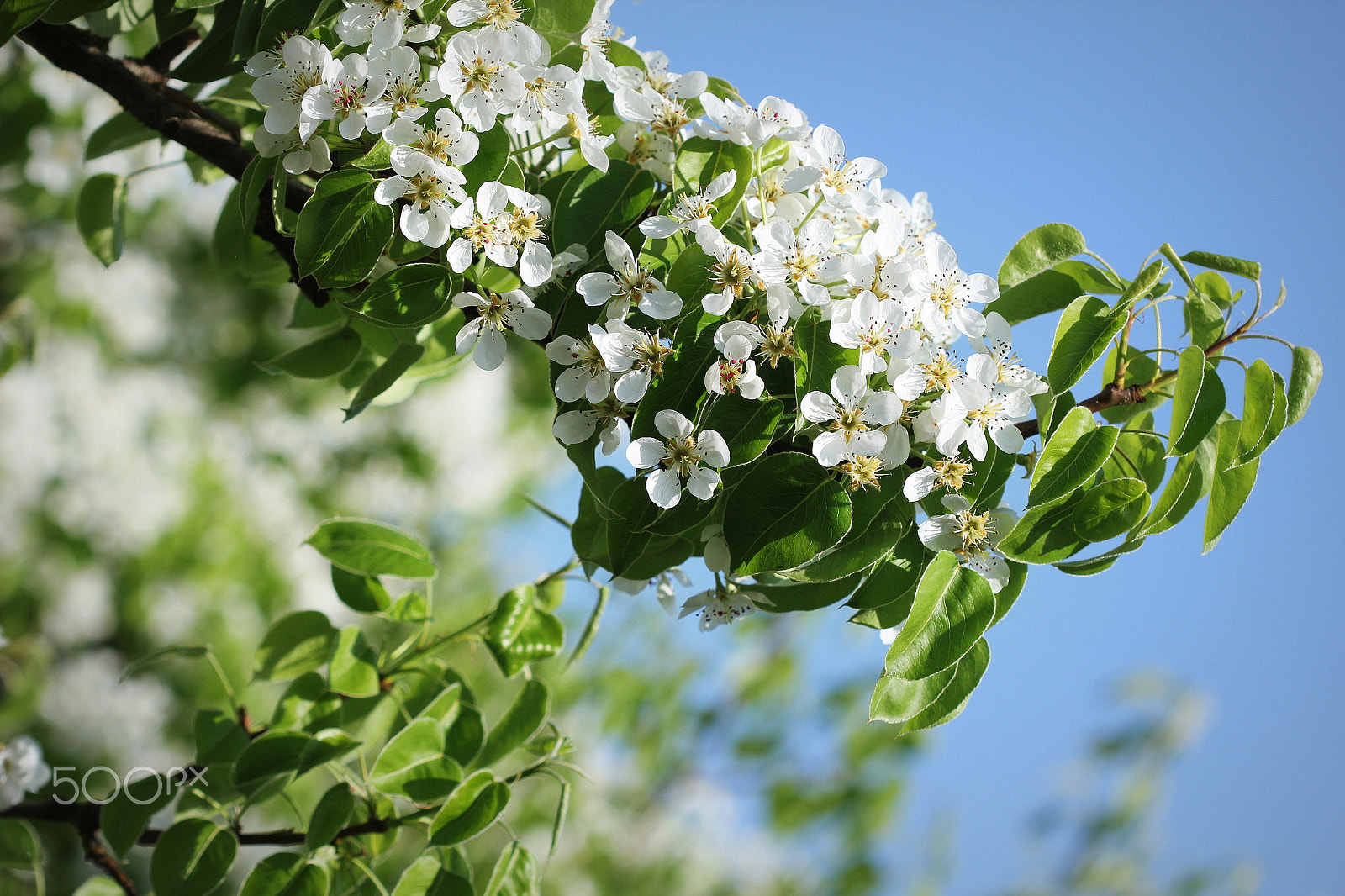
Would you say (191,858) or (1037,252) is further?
(191,858)

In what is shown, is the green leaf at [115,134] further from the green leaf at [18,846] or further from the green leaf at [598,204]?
the green leaf at [18,846]

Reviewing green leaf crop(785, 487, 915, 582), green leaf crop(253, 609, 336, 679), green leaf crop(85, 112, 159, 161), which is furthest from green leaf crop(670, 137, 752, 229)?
green leaf crop(85, 112, 159, 161)

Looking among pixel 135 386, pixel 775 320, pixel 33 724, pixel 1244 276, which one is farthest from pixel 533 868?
pixel 135 386

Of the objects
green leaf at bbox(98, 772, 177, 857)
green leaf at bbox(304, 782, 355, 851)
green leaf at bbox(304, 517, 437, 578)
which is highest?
green leaf at bbox(304, 517, 437, 578)

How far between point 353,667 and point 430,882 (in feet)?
0.66

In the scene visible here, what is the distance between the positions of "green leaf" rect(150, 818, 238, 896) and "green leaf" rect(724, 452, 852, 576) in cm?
58

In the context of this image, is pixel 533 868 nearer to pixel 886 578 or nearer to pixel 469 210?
pixel 886 578

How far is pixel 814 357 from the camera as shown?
0.53m

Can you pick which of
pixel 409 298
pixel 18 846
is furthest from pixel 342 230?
pixel 18 846

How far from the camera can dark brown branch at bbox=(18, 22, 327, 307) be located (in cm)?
73

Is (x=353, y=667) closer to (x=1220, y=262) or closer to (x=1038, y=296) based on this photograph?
(x=1038, y=296)

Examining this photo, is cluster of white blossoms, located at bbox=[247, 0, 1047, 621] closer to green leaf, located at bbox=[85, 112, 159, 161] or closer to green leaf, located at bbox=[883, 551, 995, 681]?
green leaf, located at bbox=[883, 551, 995, 681]

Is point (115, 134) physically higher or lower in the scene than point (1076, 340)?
lower

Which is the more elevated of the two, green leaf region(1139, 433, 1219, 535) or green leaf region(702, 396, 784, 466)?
green leaf region(1139, 433, 1219, 535)
